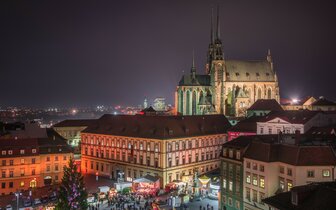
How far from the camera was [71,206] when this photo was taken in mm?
55594

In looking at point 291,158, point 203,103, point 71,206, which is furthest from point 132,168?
point 203,103

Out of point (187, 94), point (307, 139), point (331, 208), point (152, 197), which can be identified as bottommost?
point (152, 197)

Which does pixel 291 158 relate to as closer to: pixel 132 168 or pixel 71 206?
pixel 71 206

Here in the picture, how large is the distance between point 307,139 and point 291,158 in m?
9.33

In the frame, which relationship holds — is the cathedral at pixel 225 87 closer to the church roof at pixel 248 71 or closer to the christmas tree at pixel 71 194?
the church roof at pixel 248 71

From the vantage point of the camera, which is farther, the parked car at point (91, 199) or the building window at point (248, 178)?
the parked car at point (91, 199)

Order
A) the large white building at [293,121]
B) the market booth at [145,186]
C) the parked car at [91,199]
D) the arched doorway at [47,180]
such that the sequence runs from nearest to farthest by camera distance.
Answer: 1. the parked car at [91,199]
2. the market booth at [145,186]
3. the arched doorway at [47,180]
4. the large white building at [293,121]

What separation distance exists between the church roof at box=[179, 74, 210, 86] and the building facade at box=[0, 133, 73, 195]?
225ft

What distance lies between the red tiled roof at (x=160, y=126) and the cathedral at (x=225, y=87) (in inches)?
1532

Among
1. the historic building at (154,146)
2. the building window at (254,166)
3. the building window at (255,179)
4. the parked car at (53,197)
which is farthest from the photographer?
the historic building at (154,146)

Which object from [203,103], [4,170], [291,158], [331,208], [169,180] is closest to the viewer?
[331,208]

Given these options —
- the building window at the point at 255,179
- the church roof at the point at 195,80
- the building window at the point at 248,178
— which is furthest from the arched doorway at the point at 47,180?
the church roof at the point at 195,80

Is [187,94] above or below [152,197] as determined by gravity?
→ above

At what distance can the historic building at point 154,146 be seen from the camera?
287ft
